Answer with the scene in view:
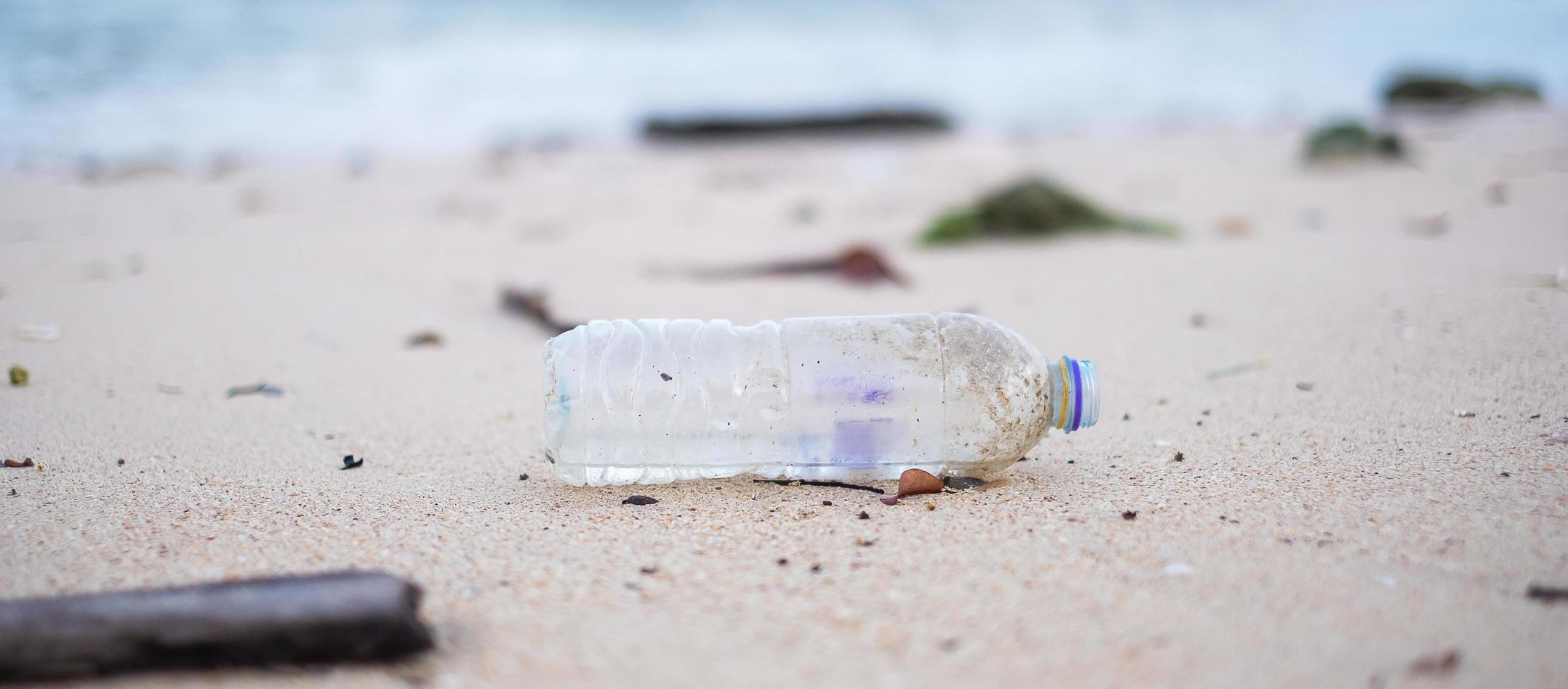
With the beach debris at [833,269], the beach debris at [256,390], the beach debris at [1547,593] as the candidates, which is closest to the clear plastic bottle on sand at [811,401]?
the beach debris at [1547,593]

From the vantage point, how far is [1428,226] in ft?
13.8

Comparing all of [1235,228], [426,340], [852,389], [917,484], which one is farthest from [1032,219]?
[917,484]

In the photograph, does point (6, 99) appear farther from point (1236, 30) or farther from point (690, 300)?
point (1236, 30)

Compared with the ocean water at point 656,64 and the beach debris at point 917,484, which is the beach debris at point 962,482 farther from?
the ocean water at point 656,64

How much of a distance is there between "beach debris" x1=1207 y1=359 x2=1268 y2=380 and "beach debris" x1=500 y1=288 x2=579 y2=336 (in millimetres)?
1883

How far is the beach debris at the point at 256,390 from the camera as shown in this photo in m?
2.61

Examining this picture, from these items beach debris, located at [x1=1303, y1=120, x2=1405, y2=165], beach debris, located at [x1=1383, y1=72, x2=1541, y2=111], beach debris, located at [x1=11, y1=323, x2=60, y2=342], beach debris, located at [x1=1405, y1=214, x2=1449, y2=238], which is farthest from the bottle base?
beach debris, located at [x1=1383, y1=72, x2=1541, y2=111]


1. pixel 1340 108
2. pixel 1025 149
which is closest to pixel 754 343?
pixel 1025 149

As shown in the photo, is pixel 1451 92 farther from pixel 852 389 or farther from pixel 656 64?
pixel 852 389

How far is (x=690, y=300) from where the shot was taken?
3.84 metres

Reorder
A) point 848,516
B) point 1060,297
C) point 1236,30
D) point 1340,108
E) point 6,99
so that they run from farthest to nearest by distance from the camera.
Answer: point 1236,30
point 1340,108
point 6,99
point 1060,297
point 848,516

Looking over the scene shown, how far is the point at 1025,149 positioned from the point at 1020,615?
693cm

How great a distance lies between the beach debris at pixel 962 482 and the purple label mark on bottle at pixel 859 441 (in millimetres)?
133

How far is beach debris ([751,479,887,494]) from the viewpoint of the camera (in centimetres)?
189
